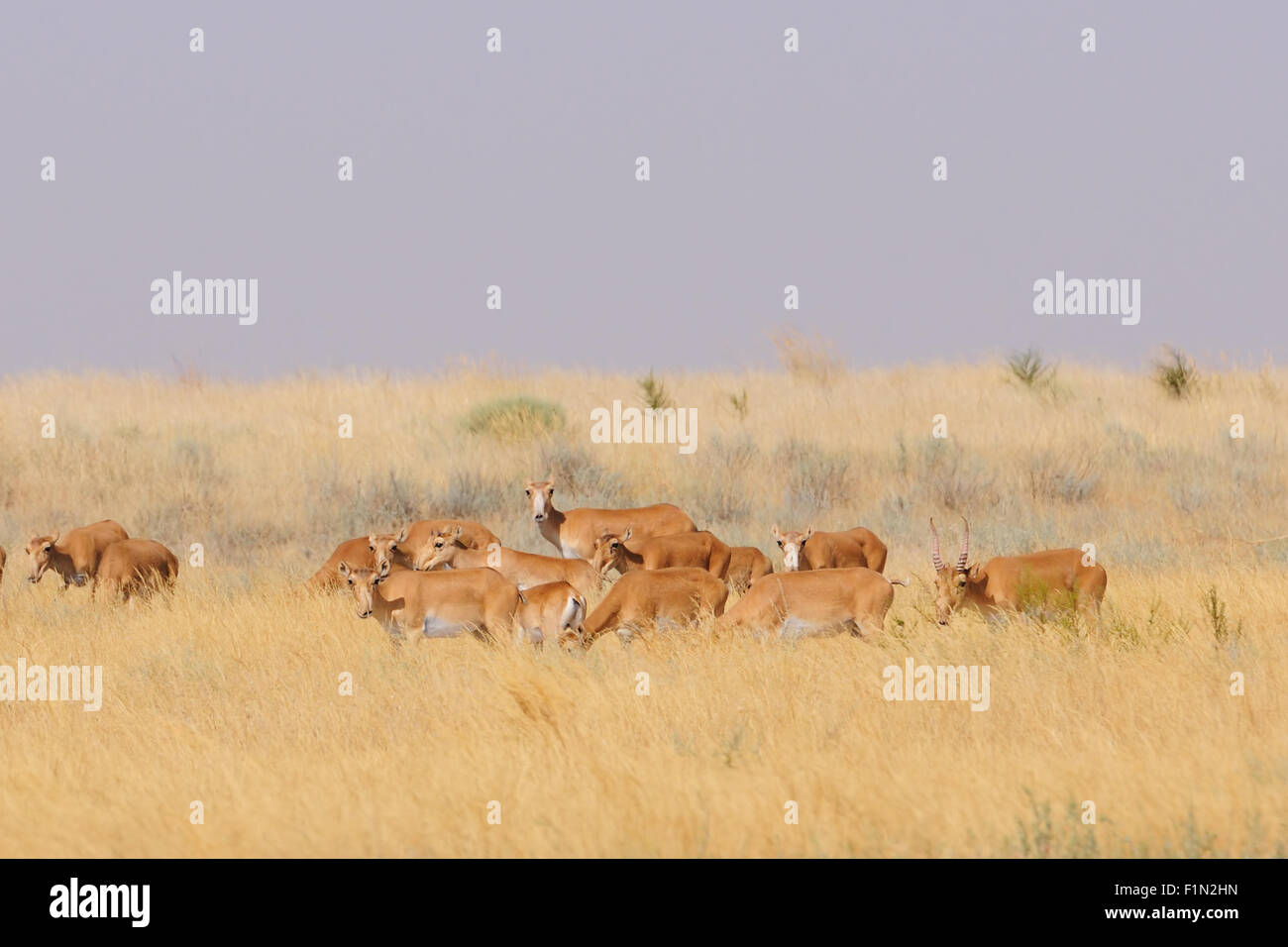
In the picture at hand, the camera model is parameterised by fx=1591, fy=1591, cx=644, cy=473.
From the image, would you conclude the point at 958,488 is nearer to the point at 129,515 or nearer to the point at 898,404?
the point at 898,404

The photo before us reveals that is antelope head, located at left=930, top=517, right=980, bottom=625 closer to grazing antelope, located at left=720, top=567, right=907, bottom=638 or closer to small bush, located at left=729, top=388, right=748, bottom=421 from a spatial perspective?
grazing antelope, located at left=720, top=567, right=907, bottom=638

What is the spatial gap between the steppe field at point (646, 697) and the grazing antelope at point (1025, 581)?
230 mm

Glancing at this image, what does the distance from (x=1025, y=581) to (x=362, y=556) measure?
6.21 m

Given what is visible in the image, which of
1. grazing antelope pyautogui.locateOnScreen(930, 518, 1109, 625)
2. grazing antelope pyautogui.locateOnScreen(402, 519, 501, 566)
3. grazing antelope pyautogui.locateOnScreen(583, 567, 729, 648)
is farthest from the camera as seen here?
grazing antelope pyautogui.locateOnScreen(402, 519, 501, 566)

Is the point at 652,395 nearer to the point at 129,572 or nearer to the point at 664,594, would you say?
the point at 129,572

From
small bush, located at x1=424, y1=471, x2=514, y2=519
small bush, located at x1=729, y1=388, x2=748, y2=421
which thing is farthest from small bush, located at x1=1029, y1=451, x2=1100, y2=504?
small bush, located at x1=424, y1=471, x2=514, y2=519

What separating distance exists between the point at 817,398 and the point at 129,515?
13.1 metres

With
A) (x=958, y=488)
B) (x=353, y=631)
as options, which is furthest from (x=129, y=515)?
(x=958, y=488)

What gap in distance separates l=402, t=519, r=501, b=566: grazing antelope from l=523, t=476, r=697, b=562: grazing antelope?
1255 millimetres

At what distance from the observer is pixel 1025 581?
40.3 feet

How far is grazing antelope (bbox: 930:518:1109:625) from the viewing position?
12.2m

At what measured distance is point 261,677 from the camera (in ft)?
36.6

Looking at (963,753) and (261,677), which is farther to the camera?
(261,677)

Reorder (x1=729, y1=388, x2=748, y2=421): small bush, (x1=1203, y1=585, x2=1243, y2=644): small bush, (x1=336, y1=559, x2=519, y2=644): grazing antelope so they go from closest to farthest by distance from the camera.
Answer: (x1=1203, y1=585, x2=1243, y2=644): small bush < (x1=336, y1=559, x2=519, y2=644): grazing antelope < (x1=729, y1=388, x2=748, y2=421): small bush
